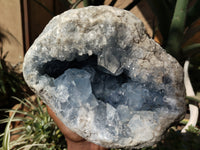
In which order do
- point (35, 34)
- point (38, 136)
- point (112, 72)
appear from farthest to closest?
point (35, 34), point (38, 136), point (112, 72)

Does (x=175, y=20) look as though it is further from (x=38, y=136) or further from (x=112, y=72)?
(x=38, y=136)

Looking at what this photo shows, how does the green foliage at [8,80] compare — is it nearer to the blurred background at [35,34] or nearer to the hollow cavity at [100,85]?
the blurred background at [35,34]

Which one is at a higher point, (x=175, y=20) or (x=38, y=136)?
(x=175, y=20)

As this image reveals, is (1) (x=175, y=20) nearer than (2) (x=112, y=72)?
No

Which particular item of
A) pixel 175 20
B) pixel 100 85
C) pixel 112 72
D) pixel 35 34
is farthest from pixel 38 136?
pixel 35 34

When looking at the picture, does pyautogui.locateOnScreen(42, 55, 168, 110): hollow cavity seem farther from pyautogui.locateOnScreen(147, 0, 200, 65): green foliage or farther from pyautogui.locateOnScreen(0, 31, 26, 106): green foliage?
pyautogui.locateOnScreen(0, 31, 26, 106): green foliage

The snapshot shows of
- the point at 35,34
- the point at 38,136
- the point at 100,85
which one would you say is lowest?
the point at 38,136

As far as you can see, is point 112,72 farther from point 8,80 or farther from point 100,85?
point 8,80

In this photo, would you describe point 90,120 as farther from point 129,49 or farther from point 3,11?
point 3,11

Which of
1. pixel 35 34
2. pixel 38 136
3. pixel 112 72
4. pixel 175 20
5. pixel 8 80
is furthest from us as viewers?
pixel 35 34

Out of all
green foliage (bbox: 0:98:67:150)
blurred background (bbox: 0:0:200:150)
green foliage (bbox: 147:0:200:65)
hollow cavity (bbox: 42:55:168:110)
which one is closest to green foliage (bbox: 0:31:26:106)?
blurred background (bbox: 0:0:200:150)
